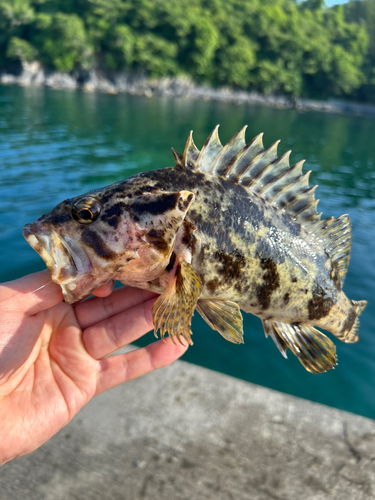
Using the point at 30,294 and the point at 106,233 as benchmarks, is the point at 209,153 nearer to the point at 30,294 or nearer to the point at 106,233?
the point at 106,233

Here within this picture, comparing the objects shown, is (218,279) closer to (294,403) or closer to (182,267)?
(182,267)

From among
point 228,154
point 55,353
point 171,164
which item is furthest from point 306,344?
point 171,164

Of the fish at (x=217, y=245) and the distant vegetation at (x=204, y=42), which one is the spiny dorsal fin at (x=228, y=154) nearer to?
the fish at (x=217, y=245)

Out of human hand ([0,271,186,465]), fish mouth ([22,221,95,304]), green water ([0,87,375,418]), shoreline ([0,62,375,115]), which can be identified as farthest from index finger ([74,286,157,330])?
shoreline ([0,62,375,115])

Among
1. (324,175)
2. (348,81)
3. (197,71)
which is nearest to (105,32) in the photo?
(197,71)

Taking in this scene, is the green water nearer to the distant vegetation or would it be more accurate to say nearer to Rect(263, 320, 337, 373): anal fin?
Rect(263, 320, 337, 373): anal fin

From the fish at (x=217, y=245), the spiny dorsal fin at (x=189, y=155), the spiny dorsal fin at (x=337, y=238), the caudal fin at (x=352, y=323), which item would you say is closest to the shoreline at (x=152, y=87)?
the spiny dorsal fin at (x=189, y=155)
